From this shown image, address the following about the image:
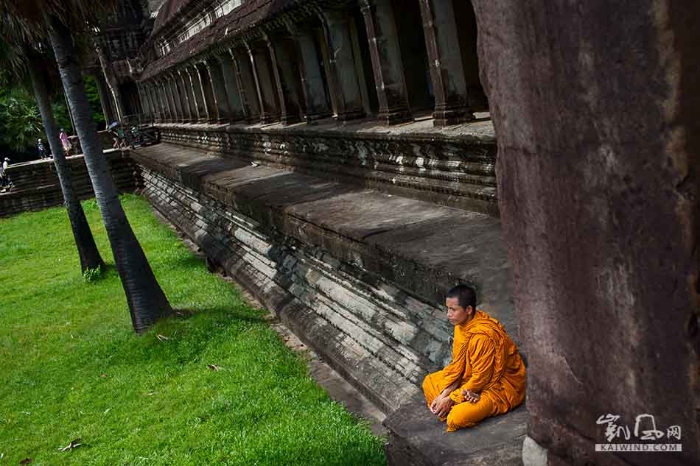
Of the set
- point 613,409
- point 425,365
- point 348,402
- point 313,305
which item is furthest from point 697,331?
point 313,305

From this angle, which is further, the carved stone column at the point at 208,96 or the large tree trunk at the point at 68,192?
the carved stone column at the point at 208,96

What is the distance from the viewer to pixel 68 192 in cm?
1288

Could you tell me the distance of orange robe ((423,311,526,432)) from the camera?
9.37ft

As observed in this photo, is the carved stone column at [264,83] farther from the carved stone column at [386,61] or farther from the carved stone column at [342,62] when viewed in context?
the carved stone column at [386,61]

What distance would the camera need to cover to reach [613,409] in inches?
76.1

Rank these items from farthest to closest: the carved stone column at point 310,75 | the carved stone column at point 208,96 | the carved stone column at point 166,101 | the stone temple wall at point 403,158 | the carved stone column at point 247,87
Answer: the carved stone column at point 166,101, the carved stone column at point 208,96, the carved stone column at point 247,87, the carved stone column at point 310,75, the stone temple wall at point 403,158

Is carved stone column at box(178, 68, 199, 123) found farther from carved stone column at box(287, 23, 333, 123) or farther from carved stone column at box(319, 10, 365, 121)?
carved stone column at box(319, 10, 365, 121)

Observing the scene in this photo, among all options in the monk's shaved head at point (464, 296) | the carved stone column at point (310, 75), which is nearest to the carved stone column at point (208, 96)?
the carved stone column at point (310, 75)

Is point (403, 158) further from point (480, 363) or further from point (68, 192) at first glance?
point (68, 192)

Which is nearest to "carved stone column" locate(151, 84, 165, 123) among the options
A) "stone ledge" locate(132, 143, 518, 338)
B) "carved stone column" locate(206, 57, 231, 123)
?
"carved stone column" locate(206, 57, 231, 123)

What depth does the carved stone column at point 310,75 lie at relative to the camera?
9.40 metres

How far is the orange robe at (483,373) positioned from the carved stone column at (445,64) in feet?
10.7

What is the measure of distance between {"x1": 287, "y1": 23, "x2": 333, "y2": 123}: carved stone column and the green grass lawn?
2466 mm

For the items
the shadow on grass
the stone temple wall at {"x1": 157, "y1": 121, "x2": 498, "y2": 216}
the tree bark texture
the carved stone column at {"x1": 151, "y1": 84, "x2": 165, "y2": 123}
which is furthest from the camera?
the carved stone column at {"x1": 151, "y1": 84, "x2": 165, "y2": 123}
